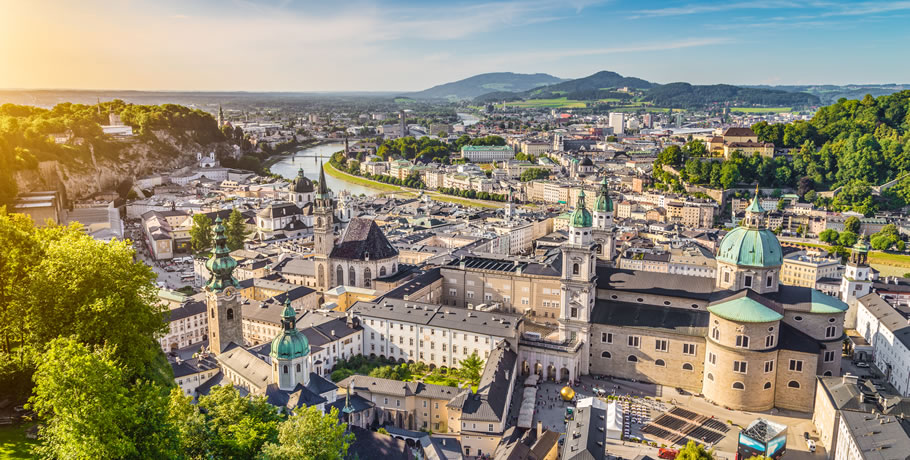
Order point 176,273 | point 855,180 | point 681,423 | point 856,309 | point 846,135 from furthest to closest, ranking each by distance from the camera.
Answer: point 846,135
point 855,180
point 176,273
point 856,309
point 681,423

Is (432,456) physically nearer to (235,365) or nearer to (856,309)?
(235,365)

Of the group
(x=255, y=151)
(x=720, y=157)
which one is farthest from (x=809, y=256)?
(x=255, y=151)

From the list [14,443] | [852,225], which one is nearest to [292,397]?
[14,443]

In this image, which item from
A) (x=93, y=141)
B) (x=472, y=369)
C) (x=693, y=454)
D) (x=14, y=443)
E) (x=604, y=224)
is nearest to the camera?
(x=14, y=443)

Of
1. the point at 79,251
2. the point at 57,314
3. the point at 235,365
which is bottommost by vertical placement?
the point at 235,365

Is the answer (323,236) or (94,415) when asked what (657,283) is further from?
(94,415)

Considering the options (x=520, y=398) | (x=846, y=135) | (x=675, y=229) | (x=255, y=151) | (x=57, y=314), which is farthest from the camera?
(x=255, y=151)

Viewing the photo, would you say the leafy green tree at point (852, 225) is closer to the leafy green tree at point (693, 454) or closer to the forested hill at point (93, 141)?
the leafy green tree at point (693, 454)
